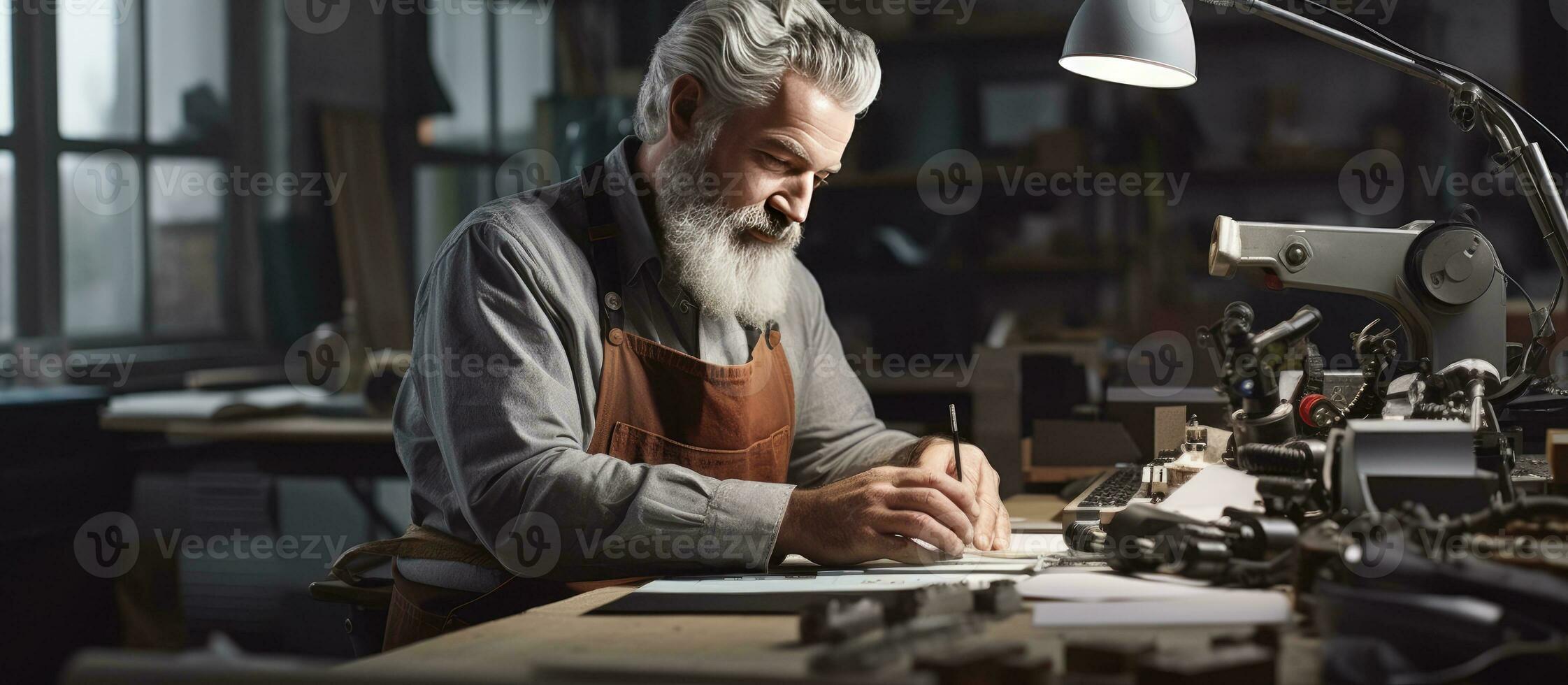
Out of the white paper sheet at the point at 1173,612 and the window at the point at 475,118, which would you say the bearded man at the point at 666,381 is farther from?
the window at the point at 475,118

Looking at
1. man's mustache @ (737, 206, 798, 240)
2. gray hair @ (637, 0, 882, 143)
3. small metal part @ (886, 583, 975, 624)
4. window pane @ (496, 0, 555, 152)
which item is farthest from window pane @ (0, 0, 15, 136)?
small metal part @ (886, 583, 975, 624)

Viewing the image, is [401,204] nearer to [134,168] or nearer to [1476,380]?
[134,168]

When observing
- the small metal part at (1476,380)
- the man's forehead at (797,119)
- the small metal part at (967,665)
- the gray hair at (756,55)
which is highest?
the gray hair at (756,55)

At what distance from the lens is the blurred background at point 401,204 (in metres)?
3.81

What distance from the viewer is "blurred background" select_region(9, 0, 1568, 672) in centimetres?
381

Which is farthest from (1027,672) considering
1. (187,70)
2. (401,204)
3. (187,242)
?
(401,204)

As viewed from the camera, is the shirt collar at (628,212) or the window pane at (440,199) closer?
the shirt collar at (628,212)

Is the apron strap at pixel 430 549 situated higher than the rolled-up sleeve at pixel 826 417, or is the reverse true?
the rolled-up sleeve at pixel 826 417

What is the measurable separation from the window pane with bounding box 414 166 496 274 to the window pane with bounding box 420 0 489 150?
5.4 inches

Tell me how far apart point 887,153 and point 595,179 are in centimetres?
400

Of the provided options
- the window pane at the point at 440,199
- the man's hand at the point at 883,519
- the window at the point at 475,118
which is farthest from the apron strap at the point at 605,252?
the window pane at the point at 440,199

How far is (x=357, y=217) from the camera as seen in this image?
5219 millimetres

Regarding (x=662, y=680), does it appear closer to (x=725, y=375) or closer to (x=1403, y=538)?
(x=1403, y=538)

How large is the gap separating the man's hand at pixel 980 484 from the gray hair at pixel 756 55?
0.52m
